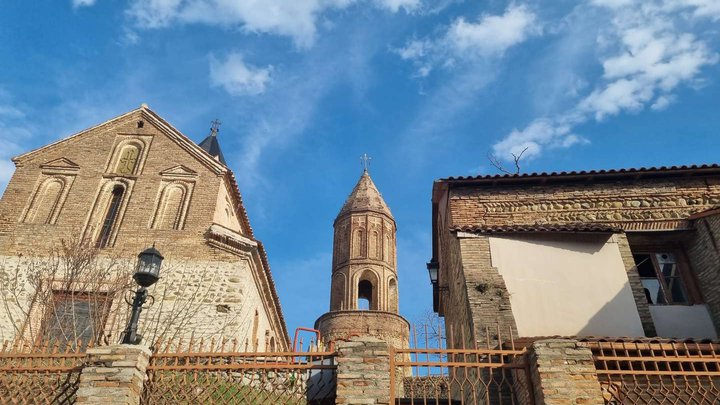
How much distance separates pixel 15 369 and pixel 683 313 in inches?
427

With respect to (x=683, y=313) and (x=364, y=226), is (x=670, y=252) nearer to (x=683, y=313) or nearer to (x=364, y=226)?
(x=683, y=313)

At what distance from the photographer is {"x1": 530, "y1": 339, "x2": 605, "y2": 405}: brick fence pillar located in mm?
5184

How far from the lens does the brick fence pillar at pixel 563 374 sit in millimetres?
5184

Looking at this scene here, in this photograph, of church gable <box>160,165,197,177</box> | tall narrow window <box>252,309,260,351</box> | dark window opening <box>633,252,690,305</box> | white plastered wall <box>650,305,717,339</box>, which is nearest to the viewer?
white plastered wall <box>650,305,717,339</box>

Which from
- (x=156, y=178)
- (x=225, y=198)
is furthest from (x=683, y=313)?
(x=156, y=178)

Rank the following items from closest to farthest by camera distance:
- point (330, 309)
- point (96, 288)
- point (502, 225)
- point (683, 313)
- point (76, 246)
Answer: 1. point (683, 313)
2. point (502, 225)
3. point (96, 288)
4. point (76, 246)
5. point (330, 309)

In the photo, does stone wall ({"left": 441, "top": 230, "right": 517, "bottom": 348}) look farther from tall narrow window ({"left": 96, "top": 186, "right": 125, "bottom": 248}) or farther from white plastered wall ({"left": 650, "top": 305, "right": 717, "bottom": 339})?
tall narrow window ({"left": 96, "top": 186, "right": 125, "bottom": 248})

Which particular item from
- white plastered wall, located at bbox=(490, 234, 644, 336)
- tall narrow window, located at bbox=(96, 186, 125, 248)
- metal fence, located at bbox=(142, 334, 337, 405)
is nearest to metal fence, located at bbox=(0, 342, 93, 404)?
metal fence, located at bbox=(142, 334, 337, 405)

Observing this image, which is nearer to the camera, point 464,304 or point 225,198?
point 464,304

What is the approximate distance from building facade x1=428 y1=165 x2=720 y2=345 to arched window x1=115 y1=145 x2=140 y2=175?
9.74 m

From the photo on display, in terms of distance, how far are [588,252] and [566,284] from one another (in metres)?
0.96

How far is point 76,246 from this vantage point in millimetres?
12727

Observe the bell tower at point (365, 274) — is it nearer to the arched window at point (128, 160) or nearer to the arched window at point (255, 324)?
the arched window at point (255, 324)

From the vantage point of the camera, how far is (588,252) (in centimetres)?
985
